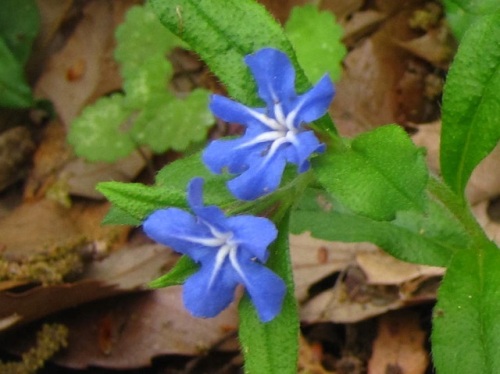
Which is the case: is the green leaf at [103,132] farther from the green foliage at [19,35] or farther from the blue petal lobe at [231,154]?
the blue petal lobe at [231,154]

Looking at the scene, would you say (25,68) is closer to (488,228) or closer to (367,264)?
(367,264)

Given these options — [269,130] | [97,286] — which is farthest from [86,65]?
[269,130]

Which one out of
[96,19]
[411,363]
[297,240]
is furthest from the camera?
[96,19]

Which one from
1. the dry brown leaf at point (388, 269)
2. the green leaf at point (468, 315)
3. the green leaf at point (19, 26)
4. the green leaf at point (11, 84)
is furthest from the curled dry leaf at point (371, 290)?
the green leaf at point (19, 26)

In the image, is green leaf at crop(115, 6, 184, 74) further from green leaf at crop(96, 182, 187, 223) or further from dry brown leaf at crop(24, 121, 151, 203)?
green leaf at crop(96, 182, 187, 223)

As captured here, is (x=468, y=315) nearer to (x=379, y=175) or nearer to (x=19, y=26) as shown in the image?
(x=379, y=175)

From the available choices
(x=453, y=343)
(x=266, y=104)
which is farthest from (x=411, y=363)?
(x=266, y=104)
